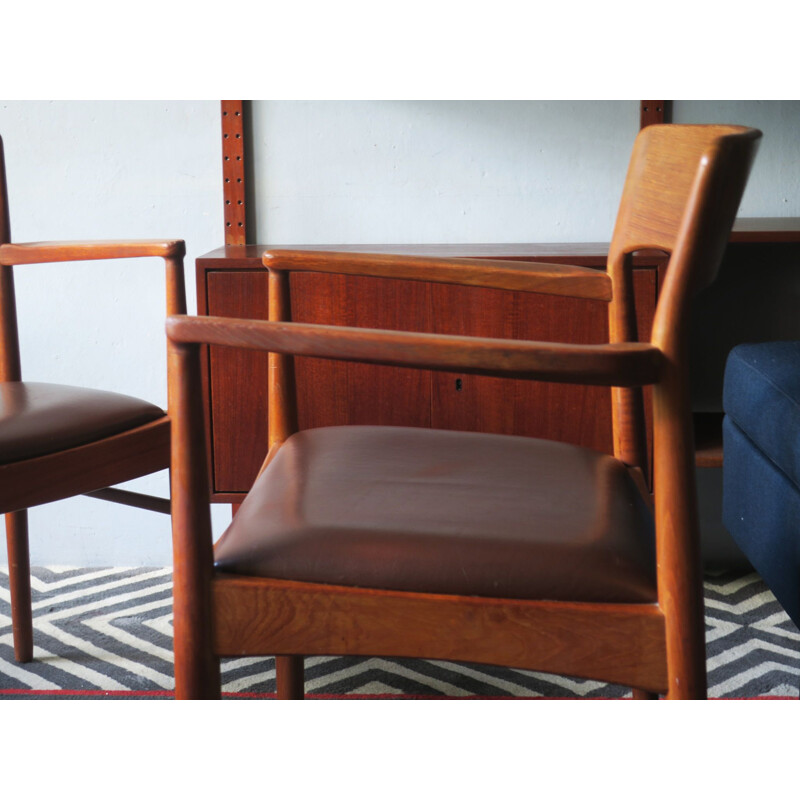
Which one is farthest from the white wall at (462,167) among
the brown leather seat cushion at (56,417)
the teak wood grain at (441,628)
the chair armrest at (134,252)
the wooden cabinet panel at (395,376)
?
the teak wood grain at (441,628)

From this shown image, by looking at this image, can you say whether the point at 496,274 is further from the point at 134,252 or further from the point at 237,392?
the point at 237,392

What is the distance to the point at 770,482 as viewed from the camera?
144 centimetres

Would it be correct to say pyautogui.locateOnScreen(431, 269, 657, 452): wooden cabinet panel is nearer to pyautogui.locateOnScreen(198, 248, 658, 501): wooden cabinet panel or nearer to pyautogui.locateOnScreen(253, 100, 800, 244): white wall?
pyautogui.locateOnScreen(198, 248, 658, 501): wooden cabinet panel

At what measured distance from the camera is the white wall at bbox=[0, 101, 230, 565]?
202 cm

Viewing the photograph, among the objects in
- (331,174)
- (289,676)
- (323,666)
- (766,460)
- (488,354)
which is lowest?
(323,666)

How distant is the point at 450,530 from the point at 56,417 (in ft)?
2.09

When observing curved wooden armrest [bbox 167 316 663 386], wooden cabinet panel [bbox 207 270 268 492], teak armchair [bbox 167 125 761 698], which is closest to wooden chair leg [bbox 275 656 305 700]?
teak armchair [bbox 167 125 761 698]

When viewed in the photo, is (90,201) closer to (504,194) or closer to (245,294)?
(245,294)

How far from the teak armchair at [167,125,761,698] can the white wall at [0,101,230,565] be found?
1.27 metres

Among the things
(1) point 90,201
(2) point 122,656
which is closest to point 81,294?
(1) point 90,201

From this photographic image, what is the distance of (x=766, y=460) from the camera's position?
149cm

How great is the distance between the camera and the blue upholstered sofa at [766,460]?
1.34 m

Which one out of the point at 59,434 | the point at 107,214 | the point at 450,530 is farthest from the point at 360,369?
the point at 450,530
